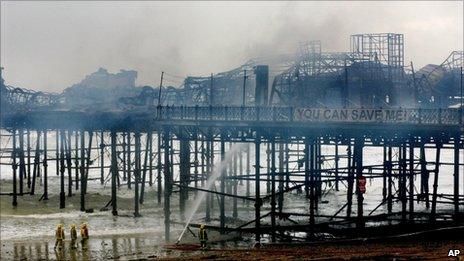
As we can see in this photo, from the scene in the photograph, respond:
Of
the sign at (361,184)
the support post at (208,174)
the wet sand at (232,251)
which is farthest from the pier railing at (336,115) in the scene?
the wet sand at (232,251)

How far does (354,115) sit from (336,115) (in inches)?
29.0

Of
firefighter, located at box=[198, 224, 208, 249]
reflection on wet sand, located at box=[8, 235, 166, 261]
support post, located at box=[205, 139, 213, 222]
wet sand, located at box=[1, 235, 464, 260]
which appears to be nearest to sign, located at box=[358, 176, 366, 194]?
wet sand, located at box=[1, 235, 464, 260]

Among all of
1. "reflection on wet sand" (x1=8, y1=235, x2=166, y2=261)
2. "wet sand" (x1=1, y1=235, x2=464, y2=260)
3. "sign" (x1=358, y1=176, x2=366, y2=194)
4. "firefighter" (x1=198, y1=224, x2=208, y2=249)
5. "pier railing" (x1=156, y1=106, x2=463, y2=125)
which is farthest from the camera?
"firefighter" (x1=198, y1=224, x2=208, y2=249)

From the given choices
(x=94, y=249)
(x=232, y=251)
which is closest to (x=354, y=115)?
(x=232, y=251)

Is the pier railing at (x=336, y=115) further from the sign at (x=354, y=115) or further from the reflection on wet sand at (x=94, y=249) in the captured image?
the reflection on wet sand at (x=94, y=249)

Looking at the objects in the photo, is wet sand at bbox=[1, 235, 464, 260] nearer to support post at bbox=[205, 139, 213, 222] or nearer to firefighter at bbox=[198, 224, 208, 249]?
firefighter at bbox=[198, 224, 208, 249]

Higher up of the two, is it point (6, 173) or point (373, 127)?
point (373, 127)

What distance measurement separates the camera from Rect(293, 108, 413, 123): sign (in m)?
25.4

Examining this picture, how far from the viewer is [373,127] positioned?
2561 cm

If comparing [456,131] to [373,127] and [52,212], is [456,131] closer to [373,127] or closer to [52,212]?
[373,127]

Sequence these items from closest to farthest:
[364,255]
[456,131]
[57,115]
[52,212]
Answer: [364,255] → [456,131] → [52,212] → [57,115]

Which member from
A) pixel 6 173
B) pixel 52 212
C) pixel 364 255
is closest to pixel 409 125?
pixel 364 255

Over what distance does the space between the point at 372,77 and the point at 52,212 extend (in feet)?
72.2

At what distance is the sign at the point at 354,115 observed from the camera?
83.4 ft
